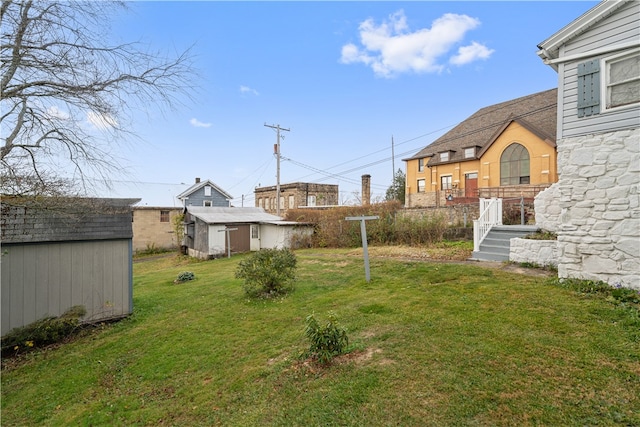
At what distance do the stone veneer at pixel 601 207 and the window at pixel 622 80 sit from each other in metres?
0.63

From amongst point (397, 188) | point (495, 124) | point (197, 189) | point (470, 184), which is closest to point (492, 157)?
point (470, 184)

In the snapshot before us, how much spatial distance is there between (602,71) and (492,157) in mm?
16550

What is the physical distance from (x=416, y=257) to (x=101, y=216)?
9.10 m

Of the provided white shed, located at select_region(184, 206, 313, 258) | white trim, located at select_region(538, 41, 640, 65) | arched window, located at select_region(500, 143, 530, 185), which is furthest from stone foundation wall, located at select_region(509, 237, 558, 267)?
arched window, located at select_region(500, 143, 530, 185)

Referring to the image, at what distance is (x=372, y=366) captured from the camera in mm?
3371

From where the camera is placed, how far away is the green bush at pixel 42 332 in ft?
17.3

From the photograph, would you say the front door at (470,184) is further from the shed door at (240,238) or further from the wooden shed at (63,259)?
the wooden shed at (63,259)

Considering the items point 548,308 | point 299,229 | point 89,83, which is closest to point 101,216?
point 89,83

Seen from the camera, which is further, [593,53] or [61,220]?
[61,220]

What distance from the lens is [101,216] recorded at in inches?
269

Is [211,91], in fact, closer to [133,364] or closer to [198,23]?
[198,23]

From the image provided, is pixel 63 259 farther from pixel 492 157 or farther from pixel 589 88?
pixel 492 157

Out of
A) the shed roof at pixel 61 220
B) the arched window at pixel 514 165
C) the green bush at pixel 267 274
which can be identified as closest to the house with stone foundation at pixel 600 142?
the green bush at pixel 267 274

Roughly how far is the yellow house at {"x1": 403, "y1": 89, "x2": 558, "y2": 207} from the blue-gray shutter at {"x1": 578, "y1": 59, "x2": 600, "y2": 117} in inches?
486
